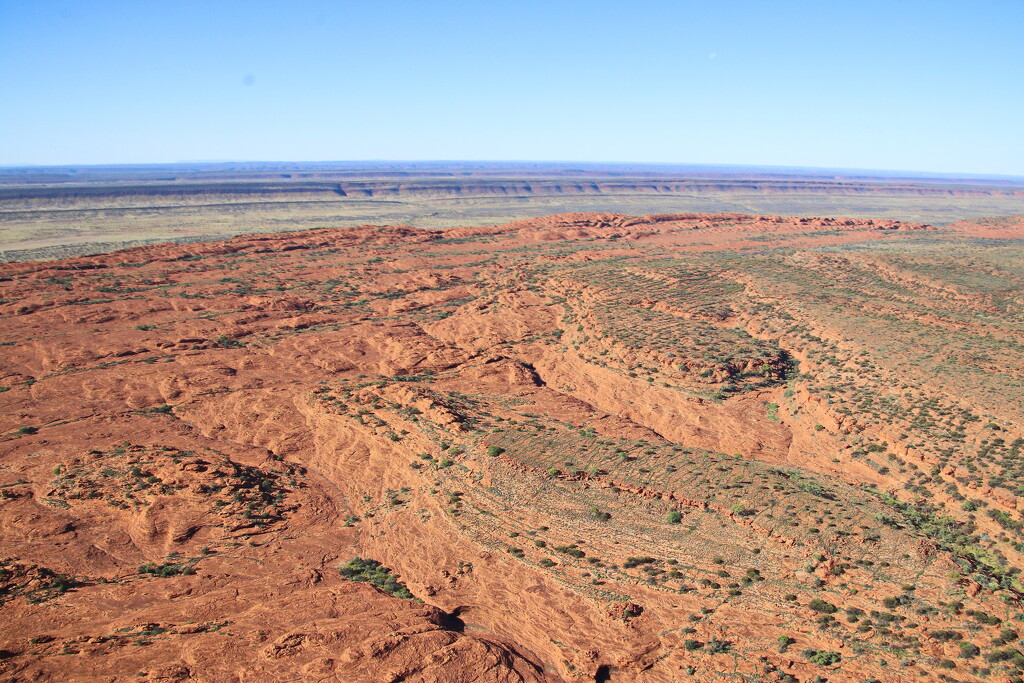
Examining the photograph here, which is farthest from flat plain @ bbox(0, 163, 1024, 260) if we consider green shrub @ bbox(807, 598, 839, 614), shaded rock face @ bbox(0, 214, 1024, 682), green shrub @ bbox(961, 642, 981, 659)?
green shrub @ bbox(961, 642, 981, 659)

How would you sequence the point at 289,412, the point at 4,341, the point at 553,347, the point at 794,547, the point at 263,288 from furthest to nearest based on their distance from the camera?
the point at 263,288
the point at 553,347
the point at 4,341
the point at 289,412
the point at 794,547

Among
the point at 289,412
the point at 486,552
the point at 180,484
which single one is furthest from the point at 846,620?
the point at 289,412

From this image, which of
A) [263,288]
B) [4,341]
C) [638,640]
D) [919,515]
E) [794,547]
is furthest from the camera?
[263,288]

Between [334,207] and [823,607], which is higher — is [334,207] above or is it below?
above

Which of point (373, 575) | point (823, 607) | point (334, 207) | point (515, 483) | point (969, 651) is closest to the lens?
point (969, 651)

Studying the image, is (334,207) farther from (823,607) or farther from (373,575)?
(823,607)

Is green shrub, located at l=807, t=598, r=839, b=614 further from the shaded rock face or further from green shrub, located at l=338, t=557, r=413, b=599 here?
green shrub, located at l=338, t=557, r=413, b=599

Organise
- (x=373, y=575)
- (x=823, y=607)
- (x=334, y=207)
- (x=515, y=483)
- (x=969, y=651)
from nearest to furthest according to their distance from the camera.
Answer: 1. (x=969, y=651)
2. (x=823, y=607)
3. (x=373, y=575)
4. (x=515, y=483)
5. (x=334, y=207)

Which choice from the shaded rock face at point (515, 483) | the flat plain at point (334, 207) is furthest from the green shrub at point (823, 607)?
the flat plain at point (334, 207)

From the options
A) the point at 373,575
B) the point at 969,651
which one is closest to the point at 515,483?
the point at 373,575

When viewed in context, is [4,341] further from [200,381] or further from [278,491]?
[278,491]
